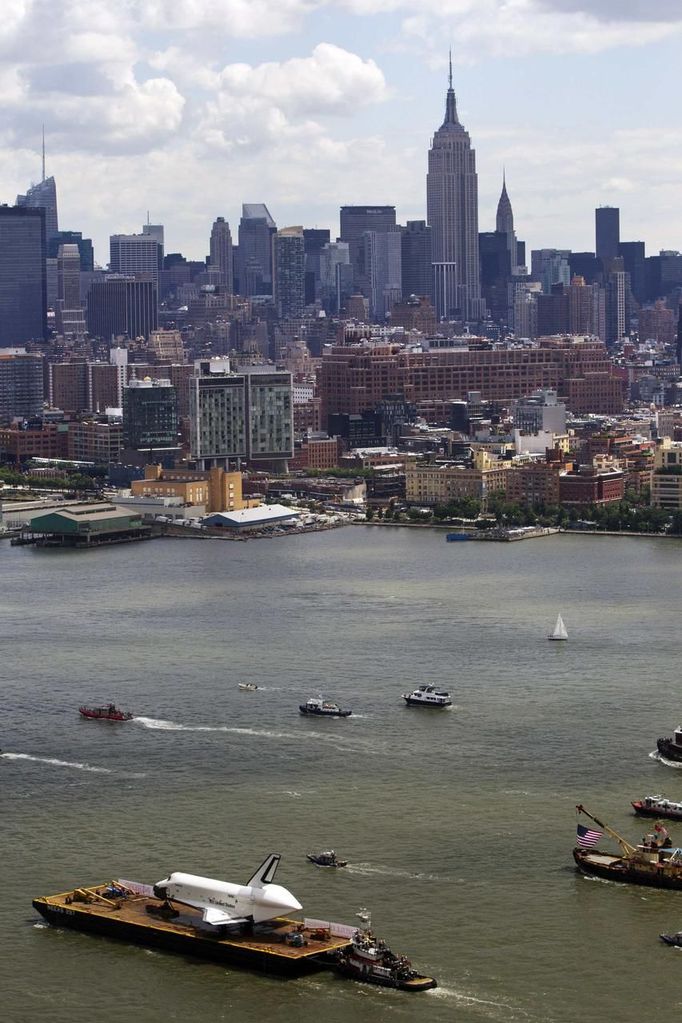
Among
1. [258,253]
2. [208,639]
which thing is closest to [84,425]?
[208,639]

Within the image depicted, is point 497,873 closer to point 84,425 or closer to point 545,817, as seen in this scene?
point 545,817

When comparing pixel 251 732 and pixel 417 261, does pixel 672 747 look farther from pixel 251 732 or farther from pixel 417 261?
pixel 417 261

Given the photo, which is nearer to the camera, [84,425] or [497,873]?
[497,873]

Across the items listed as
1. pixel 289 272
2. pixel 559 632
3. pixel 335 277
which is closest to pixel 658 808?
pixel 559 632

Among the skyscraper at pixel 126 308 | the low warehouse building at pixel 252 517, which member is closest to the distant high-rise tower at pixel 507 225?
the skyscraper at pixel 126 308

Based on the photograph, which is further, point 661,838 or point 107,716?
point 107,716

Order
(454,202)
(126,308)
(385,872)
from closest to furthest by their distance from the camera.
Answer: (385,872) → (126,308) → (454,202)

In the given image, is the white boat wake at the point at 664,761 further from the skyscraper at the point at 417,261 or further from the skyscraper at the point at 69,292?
the skyscraper at the point at 417,261

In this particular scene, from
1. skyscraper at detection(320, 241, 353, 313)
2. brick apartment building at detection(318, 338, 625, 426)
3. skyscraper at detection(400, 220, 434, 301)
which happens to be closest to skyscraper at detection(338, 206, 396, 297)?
skyscraper at detection(320, 241, 353, 313)
